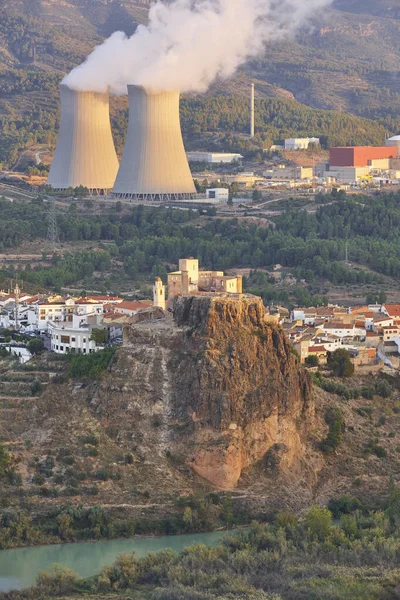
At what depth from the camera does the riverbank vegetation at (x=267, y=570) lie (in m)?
26.0

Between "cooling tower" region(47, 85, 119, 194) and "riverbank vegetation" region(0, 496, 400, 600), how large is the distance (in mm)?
37144

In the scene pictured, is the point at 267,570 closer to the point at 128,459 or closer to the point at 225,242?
the point at 128,459

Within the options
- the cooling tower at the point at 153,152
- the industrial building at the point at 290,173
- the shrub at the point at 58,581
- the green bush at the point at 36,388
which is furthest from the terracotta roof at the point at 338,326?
the industrial building at the point at 290,173

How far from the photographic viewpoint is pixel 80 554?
29391mm

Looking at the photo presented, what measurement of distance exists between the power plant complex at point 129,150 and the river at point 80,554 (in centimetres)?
3265

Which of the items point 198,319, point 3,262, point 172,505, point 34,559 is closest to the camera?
point 34,559

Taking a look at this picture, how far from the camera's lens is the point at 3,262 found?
5425 centimetres

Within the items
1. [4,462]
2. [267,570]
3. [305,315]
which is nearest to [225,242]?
[305,315]

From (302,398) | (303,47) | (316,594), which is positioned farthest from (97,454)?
(303,47)

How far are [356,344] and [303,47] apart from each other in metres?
79.0

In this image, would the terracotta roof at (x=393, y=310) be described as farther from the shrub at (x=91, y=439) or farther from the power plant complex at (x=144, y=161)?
the power plant complex at (x=144, y=161)

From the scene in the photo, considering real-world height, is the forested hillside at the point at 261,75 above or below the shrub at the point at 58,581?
above

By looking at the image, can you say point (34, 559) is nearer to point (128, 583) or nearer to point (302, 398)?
point (128, 583)

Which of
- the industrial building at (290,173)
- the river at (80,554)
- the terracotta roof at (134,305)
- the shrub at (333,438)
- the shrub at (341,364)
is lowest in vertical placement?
the river at (80,554)
